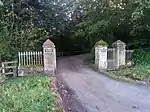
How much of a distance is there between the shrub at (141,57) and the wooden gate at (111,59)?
1525 millimetres

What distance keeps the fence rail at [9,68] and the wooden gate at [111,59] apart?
18.3ft

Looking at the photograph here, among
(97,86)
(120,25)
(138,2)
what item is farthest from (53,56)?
(120,25)

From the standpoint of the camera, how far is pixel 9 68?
14.4 meters

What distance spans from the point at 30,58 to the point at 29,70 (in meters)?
0.74

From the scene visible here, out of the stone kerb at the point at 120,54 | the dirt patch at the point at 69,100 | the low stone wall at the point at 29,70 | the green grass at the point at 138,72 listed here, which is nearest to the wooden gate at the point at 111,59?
the stone kerb at the point at 120,54

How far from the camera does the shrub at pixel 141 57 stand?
16.9m

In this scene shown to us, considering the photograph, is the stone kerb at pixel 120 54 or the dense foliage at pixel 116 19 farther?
the dense foliage at pixel 116 19

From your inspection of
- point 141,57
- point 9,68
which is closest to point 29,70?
point 9,68

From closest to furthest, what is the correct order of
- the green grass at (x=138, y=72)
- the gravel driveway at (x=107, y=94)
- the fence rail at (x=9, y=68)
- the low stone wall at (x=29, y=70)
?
1. the gravel driveway at (x=107, y=94)
2. the green grass at (x=138, y=72)
3. the fence rail at (x=9, y=68)
4. the low stone wall at (x=29, y=70)

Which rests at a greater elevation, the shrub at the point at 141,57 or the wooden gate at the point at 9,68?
the shrub at the point at 141,57

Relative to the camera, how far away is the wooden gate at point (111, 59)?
53.7ft

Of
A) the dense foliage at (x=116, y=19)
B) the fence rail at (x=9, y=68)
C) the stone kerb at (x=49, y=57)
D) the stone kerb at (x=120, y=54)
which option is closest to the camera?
the fence rail at (x=9, y=68)

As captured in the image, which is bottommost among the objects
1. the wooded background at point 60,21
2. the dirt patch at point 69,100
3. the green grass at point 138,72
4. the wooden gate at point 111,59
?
the dirt patch at point 69,100

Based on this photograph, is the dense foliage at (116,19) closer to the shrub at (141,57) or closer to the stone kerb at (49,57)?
the shrub at (141,57)
